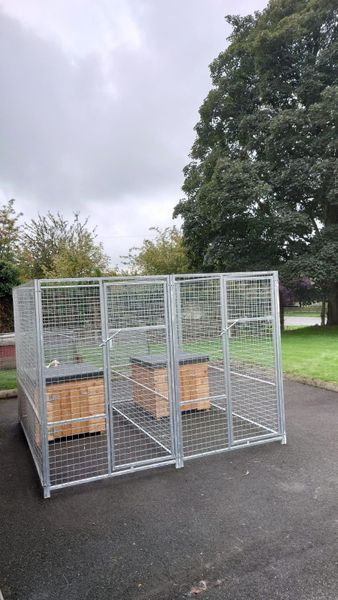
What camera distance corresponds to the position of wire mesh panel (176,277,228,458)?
453 cm

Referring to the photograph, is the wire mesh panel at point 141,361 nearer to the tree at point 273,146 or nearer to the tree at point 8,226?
the tree at point 273,146

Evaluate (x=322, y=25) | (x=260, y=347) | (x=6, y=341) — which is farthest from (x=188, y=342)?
(x=322, y=25)

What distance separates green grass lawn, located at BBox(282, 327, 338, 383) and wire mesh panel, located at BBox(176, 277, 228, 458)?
275 cm

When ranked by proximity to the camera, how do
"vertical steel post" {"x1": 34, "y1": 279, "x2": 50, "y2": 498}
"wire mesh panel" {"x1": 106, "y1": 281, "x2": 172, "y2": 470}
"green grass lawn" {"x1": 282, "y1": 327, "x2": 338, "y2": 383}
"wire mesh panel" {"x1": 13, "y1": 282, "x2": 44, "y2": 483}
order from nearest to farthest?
"vertical steel post" {"x1": 34, "y1": 279, "x2": 50, "y2": 498}
"wire mesh panel" {"x1": 13, "y1": 282, "x2": 44, "y2": 483}
"wire mesh panel" {"x1": 106, "y1": 281, "x2": 172, "y2": 470}
"green grass lawn" {"x1": 282, "y1": 327, "x2": 338, "y2": 383}

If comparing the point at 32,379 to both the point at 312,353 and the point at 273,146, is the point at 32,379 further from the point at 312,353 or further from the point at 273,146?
the point at 273,146

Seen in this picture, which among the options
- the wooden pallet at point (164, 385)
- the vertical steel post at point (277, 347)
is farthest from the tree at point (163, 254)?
the vertical steel post at point (277, 347)

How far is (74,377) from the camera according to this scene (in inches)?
181

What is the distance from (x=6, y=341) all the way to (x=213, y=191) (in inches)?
332

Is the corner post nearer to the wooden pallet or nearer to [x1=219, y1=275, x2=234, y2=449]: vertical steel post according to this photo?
[x1=219, y1=275, x2=234, y2=449]: vertical steel post

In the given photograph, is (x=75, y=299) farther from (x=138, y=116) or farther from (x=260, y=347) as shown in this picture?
(x=138, y=116)

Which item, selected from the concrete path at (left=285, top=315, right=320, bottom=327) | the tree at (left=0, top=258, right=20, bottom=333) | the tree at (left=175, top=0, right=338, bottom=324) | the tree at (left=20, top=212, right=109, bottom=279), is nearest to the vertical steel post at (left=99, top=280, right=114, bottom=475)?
the tree at (left=0, top=258, right=20, bottom=333)

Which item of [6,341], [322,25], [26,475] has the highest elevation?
[322,25]

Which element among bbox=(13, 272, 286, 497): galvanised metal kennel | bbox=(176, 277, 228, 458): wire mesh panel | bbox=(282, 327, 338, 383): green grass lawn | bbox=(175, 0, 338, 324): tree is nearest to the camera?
bbox=(13, 272, 286, 497): galvanised metal kennel

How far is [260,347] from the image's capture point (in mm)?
4805
